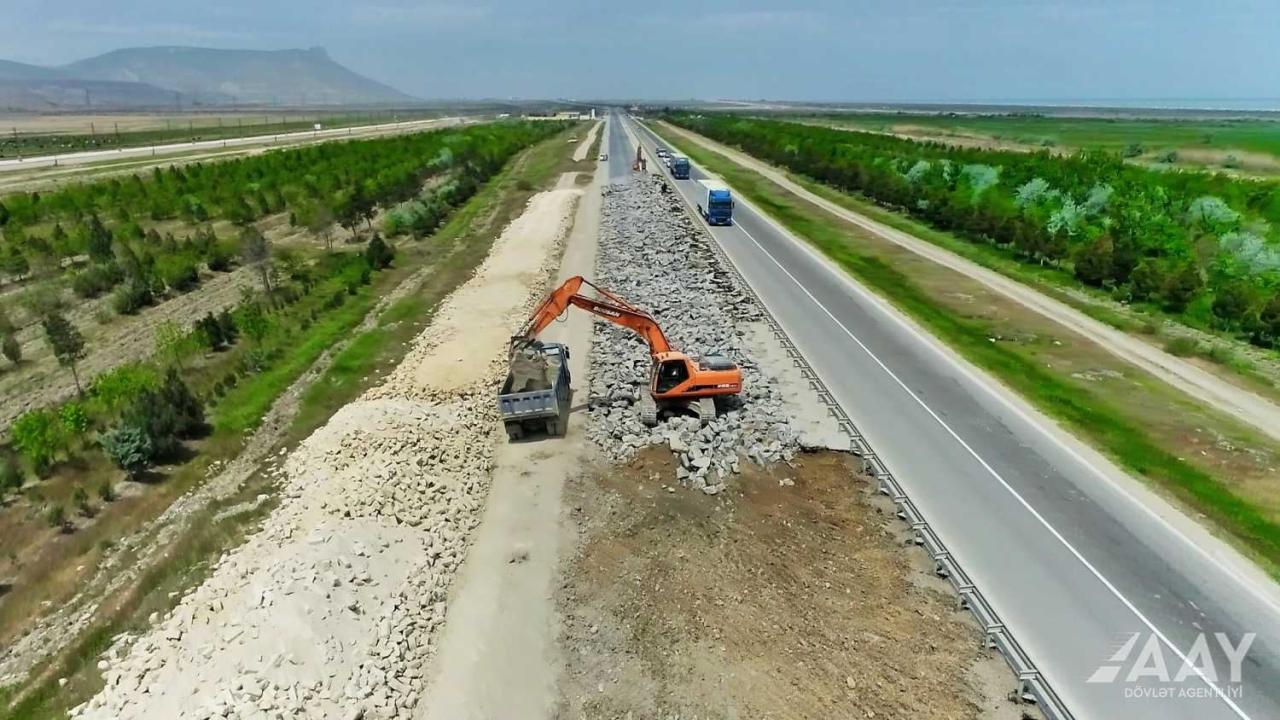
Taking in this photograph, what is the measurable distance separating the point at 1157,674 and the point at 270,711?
692 inches

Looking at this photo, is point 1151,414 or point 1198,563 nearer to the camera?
point 1198,563

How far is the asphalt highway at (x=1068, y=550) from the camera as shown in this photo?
14.1 metres

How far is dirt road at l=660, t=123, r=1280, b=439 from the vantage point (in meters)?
26.2

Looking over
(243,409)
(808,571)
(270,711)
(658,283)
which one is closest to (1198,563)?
(808,571)

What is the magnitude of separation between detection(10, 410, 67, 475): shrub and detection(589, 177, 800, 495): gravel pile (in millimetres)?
Answer: 17973

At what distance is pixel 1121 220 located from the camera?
155ft

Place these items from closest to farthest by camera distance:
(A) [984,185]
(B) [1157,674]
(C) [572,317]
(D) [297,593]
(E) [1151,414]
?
(B) [1157,674]
(D) [297,593]
(E) [1151,414]
(C) [572,317]
(A) [984,185]

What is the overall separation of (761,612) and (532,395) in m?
10.8

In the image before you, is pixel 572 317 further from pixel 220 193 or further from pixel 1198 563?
pixel 220 193

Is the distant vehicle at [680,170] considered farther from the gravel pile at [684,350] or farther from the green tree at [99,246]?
the green tree at [99,246]

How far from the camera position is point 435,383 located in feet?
92.6

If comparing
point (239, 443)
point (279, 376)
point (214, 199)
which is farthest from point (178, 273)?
point (214, 199)

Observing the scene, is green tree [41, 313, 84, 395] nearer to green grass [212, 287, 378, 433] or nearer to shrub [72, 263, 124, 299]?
green grass [212, 287, 378, 433]

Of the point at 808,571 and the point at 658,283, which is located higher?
the point at 658,283
